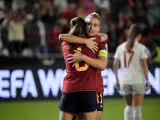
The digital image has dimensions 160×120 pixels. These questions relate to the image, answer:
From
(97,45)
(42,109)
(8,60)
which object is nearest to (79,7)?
(8,60)

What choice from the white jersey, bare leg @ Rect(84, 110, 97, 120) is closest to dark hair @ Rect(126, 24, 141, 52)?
the white jersey

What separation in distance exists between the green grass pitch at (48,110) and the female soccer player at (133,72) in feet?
4.60

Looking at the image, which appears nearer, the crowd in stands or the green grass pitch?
the green grass pitch

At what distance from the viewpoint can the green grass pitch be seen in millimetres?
→ 11125

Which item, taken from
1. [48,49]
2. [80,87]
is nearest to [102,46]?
[80,87]

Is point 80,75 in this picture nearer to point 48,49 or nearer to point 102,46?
point 102,46

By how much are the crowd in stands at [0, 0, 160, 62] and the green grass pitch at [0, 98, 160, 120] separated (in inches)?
103

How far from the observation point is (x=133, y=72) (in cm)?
970

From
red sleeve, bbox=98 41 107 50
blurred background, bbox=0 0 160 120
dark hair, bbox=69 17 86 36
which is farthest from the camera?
blurred background, bbox=0 0 160 120

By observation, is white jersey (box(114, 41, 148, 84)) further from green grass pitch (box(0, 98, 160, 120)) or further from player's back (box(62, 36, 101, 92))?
player's back (box(62, 36, 101, 92))

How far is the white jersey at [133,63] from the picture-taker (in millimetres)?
9633

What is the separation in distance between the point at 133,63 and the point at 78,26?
3663 mm

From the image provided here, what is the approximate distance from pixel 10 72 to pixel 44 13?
14.2ft

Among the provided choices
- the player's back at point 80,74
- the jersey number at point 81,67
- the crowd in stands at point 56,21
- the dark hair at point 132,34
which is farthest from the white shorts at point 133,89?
the crowd in stands at point 56,21
